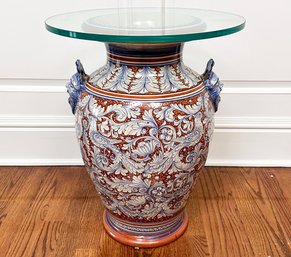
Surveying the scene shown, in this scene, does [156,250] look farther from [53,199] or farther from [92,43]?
[92,43]

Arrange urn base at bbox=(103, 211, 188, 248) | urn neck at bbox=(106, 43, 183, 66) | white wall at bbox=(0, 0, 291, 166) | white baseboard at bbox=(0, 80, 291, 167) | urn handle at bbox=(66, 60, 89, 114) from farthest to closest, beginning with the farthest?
1. white baseboard at bbox=(0, 80, 291, 167)
2. white wall at bbox=(0, 0, 291, 166)
3. urn base at bbox=(103, 211, 188, 248)
4. urn handle at bbox=(66, 60, 89, 114)
5. urn neck at bbox=(106, 43, 183, 66)

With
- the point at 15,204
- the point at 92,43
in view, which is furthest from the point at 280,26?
the point at 15,204

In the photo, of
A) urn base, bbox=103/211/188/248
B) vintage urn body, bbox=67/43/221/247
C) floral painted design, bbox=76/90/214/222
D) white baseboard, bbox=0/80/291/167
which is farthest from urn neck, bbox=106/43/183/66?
white baseboard, bbox=0/80/291/167

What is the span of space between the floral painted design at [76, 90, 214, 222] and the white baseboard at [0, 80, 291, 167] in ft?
1.75

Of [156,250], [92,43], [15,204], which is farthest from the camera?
[92,43]

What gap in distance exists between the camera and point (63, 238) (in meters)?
1.28

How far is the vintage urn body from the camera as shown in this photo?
41.4 inches

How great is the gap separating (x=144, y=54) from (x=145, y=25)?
4.1 inches

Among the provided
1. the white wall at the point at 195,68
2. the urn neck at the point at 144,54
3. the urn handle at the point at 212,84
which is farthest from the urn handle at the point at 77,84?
the white wall at the point at 195,68

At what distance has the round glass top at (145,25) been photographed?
928mm

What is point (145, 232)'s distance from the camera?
1258 mm

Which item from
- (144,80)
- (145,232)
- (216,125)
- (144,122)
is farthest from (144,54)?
(216,125)

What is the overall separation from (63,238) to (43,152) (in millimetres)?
535

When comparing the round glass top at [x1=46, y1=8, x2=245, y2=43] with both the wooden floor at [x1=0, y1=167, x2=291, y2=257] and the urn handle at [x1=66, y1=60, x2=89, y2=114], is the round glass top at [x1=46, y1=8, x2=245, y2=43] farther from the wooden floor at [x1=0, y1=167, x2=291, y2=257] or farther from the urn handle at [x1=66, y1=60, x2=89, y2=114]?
the wooden floor at [x1=0, y1=167, x2=291, y2=257]
